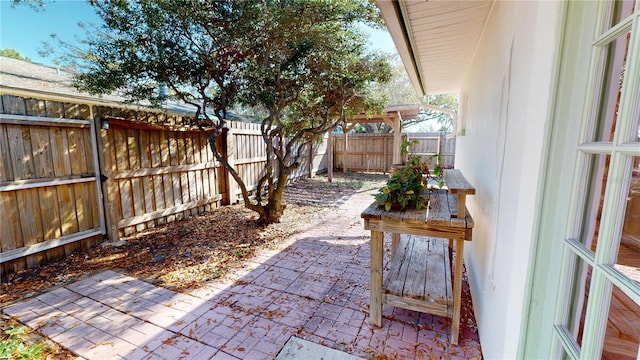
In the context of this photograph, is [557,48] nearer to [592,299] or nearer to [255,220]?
[592,299]

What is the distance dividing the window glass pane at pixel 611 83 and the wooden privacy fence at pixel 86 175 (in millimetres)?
4654

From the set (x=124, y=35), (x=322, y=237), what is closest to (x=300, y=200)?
(x=322, y=237)

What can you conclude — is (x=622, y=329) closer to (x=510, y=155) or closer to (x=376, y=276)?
(x=510, y=155)

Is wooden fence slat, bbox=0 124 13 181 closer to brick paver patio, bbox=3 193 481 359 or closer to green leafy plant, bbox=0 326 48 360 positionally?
brick paver patio, bbox=3 193 481 359

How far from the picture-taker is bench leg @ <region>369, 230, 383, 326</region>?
7.13 feet

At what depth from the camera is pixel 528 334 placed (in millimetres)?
Answer: 1095

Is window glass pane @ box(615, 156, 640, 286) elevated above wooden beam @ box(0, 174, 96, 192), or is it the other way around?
window glass pane @ box(615, 156, 640, 286)

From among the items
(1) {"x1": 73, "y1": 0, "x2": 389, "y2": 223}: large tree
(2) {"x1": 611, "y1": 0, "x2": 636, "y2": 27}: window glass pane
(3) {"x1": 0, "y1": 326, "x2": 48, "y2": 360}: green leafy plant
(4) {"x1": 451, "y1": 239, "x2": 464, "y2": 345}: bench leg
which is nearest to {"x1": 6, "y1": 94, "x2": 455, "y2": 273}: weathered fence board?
(1) {"x1": 73, "y1": 0, "x2": 389, "y2": 223}: large tree

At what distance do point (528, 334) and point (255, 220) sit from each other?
14.6 feet

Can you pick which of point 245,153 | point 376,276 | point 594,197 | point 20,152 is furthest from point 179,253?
point 594,197

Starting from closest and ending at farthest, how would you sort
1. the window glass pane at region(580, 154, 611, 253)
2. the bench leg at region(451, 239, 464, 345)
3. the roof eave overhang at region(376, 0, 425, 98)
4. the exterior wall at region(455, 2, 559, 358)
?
the window glass pane at region(580, 154, 611, 253) < the exterior wall at region(455, 2, 559, 358) < the roof eave overhang at region(376, 0, 425, 98) < the bench leg at region(451, 239, 464, 345)

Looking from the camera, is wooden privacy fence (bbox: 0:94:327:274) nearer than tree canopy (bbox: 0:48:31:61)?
Yes

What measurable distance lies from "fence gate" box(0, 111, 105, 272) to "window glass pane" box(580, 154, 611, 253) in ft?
15.4

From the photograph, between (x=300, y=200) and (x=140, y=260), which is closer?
(x=140, y=260)
